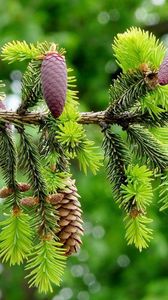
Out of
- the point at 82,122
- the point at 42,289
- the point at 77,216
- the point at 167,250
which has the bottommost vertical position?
the point at 167,250

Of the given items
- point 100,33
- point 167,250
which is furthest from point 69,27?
point 167,250

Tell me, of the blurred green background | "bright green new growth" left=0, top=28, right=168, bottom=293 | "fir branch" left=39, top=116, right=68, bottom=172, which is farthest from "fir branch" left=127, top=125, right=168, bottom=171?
the blurred green background

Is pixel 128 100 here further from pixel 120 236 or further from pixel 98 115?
pixel 120 236

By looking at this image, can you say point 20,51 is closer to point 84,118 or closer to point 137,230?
point 84,118

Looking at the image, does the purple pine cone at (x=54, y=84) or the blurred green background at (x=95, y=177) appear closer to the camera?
the purple pine cone at (x=54, y=84)

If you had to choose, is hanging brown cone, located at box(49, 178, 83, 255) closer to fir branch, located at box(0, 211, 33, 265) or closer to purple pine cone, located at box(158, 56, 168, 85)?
fir branch, located at box(0, 211, 33, 265)

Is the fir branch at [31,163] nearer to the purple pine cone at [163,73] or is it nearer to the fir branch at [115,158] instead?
the fir branch at [115,158]

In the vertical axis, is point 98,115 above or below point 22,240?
above

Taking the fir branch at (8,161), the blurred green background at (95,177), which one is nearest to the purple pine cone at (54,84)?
the fir branch at (8,161)
